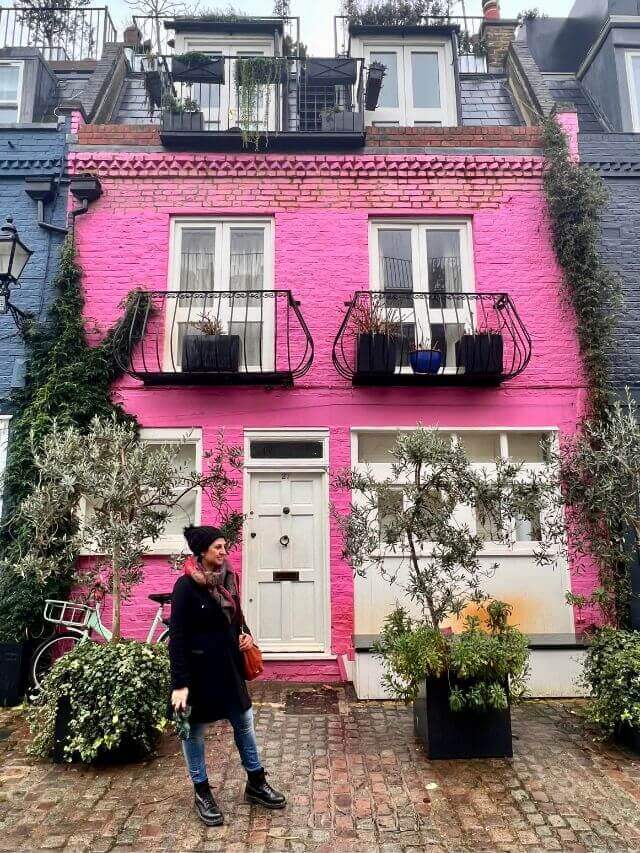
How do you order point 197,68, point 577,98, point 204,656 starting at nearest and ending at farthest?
point 204,656, point 197,68, point 577,98

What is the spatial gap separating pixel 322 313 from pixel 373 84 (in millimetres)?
3787

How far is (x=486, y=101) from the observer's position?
9781 millimetres

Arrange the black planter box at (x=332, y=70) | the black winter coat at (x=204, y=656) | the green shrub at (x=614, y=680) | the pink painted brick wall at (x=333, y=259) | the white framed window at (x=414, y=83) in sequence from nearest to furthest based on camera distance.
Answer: the black winter coat at (x=204, y=656)
the green shrub at (x=614, y=680)
the pink painted brick wall at (x=333, y=259)
the black planter box at (x=332, y=70)
the white framed window at (x=414, y=83)

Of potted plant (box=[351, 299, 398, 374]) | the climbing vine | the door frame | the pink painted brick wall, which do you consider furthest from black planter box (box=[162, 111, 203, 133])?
the door frame

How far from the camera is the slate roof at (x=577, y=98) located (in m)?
9.60

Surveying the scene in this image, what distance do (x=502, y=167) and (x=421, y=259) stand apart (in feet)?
5.88

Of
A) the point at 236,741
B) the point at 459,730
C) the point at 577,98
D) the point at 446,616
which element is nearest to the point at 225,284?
the point at 446,616

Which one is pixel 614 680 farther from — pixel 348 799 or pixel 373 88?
pixel 373 88

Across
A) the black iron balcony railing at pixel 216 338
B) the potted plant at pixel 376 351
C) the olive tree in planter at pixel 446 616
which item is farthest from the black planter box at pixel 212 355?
the olive tree in planter at pixel 446 616

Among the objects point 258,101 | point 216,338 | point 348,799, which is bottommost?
point 348,799

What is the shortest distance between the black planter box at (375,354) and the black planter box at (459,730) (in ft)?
12.6

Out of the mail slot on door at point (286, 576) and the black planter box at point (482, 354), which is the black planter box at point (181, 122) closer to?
the black planter box at point (482, 354)

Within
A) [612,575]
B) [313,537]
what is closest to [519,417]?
[612,575]

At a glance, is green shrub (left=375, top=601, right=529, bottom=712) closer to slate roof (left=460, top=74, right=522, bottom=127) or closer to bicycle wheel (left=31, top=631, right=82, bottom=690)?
bicycle wheel (left=31, top=631, right=82, bottom=690)
